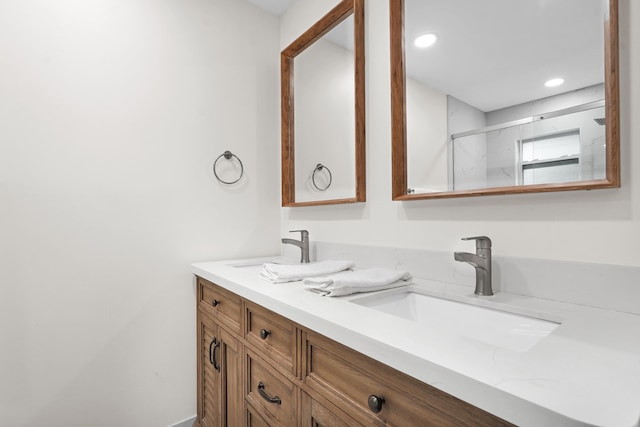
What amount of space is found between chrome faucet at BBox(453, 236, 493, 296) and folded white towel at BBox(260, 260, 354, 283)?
499 mm

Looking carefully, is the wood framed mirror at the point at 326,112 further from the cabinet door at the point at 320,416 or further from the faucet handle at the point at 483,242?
the cabinet door at the point at 320,416

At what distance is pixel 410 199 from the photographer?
125 cm

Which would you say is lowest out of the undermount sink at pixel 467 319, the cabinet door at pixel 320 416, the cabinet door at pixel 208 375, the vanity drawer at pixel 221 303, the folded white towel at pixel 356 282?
the cabinet door at pixel 208 375

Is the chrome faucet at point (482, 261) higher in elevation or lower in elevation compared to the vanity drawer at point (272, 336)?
higher

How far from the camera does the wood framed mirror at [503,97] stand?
85 centimetres

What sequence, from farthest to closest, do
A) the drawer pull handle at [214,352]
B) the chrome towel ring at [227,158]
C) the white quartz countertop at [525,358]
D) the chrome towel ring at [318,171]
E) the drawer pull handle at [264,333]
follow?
the chrome towel ring at [227,158] → the chrome towel ring at [318,171] → the drawer pull handle at [214,352] → the drawer pull handle at [264,333] → the white quartz countertop at [525,358]

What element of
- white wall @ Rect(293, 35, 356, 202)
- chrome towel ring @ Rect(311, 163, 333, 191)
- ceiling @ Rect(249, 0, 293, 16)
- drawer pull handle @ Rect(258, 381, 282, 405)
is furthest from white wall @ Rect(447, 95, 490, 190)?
ceiling @ Rect(249, 0, 293, 16)

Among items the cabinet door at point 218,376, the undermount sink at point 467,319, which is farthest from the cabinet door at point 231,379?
the undermount sink at point 467,319

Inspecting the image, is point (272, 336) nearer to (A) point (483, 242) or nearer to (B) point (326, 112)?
(A) point (483, 242)

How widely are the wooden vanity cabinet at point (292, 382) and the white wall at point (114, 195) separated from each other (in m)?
0.28

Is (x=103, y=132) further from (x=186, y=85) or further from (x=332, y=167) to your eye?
(x=332, y=167)

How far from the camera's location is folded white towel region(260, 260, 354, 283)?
119cm

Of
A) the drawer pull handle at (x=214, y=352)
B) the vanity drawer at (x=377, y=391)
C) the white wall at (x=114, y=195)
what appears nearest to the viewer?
the vanity drawer at (x=377, y=391)

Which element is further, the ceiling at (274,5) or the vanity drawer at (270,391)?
the ceiling at (274,5)
